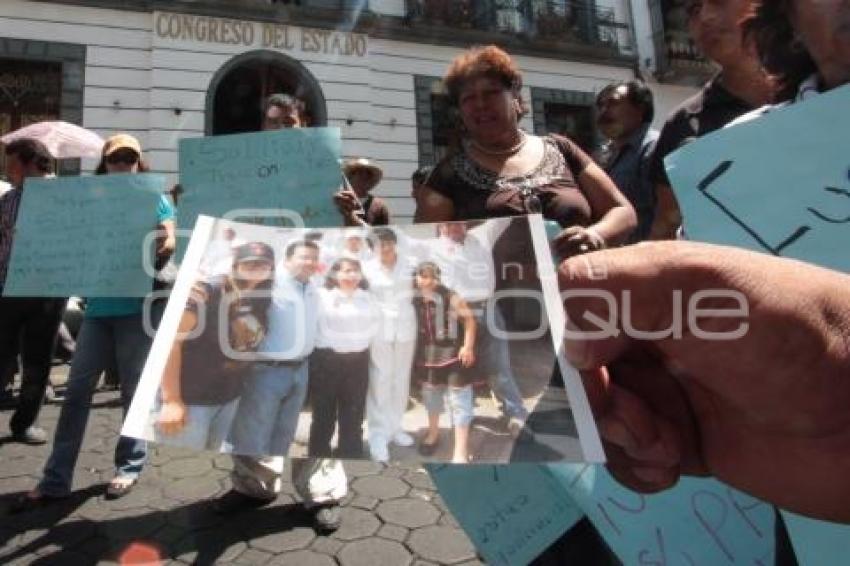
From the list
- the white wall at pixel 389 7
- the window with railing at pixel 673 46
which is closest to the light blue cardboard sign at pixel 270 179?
the white wall at pixel 389 7

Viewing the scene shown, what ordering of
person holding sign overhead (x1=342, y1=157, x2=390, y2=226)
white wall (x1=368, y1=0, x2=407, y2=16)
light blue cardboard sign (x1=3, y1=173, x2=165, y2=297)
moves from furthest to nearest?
white wall (x1=368, y1=0, x2=407, y2=16)
person holding sign overhead (x1=342, y1=157, x2=390, y2=226)
light blue cardboard sign (x1=3, y1=173, x2=165, y2=297)

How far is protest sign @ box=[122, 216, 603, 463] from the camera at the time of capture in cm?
74

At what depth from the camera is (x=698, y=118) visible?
1.61 meters

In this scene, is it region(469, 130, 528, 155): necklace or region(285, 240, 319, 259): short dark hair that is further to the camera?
region(469, 130, 528, 155): necklace

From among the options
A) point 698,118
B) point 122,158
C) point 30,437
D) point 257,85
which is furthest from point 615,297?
point 257,85

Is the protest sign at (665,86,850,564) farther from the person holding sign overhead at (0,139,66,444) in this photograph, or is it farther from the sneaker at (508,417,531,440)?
the person holding sign overhead at (0,139,66,444)

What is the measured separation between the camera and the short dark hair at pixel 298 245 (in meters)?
0.90

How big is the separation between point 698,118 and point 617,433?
1237 millimetres

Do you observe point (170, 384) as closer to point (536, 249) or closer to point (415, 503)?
point (536, 249)

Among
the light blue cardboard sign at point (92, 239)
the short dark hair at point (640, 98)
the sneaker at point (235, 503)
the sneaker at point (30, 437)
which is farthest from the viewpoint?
the sneaker at point (30, 437)

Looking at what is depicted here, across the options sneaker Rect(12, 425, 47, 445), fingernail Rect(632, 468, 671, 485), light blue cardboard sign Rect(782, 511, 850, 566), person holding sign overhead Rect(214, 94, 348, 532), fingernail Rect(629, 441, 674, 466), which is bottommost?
person holding sign overhead Rect(214, 94, 348, 532)

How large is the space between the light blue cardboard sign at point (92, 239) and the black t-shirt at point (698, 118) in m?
1.71

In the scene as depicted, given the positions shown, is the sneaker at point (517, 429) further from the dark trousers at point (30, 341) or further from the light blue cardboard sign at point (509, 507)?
the dark trousers at point (30, 341)

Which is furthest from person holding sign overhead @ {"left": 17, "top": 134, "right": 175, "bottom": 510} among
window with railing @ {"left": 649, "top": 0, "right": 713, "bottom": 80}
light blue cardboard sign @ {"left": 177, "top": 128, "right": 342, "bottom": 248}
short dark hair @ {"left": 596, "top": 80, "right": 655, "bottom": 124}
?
window with railing @ {"left": 649, "top": 0, "right": 713, "bottom": 80}
